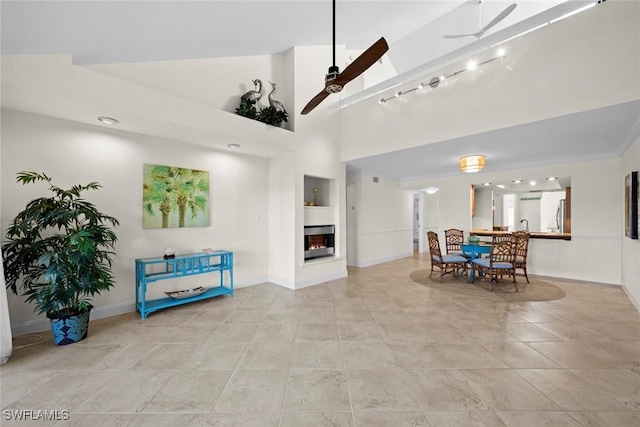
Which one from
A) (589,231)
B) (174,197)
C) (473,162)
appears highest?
(473,162)

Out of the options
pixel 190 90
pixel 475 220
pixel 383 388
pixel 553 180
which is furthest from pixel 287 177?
pixel 553 180

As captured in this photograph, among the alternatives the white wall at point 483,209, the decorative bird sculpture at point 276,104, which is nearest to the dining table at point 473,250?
the white wall at point 483,209

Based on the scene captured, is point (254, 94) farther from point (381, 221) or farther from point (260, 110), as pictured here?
point (381, 221)

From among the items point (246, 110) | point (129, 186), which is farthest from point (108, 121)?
A: point (246, 110)

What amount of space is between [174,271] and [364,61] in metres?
3.48

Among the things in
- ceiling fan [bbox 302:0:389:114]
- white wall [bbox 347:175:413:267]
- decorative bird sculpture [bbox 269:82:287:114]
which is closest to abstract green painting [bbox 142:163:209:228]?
decorative bird sculpture [bbox 269:82:287:114]

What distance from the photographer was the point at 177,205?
12.9 feet

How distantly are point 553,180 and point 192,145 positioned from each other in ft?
24.6

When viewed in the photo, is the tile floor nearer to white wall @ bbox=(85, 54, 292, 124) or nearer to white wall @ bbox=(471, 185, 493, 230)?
white wall @ bbox=(85, 54, 292, 124)

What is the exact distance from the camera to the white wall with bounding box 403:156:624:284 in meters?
4.80

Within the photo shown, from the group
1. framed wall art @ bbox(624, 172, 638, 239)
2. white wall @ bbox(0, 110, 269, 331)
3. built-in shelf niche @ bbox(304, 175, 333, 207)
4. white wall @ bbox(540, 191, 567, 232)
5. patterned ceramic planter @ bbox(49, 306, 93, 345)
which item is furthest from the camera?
white wall @ bbox(540, 191, 567, 232)

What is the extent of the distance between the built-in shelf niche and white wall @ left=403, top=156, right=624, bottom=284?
4.58 metres

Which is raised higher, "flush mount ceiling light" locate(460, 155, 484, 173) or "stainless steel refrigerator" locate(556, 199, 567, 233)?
"flush mount ceiling light" locate(460, 155, 484, 173)

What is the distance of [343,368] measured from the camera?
2207 mm
